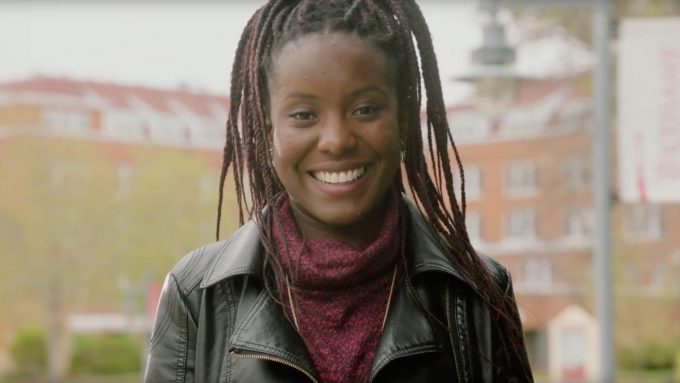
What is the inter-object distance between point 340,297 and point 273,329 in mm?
128

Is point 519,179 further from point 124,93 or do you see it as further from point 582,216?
point 582,216

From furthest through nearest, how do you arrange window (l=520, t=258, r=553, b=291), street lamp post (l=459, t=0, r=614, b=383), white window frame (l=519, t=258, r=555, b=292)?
window (l=520, t=258, r=553, b=291)
white window frame (l=519, t=258, r=555, b=292)
street lamp post (l=459, t=0, r=614, b=383)

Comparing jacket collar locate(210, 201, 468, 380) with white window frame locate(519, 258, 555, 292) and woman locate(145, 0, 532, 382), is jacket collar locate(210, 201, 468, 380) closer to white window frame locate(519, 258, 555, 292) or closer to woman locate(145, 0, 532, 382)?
woman locate(145, 0, 532, 382)

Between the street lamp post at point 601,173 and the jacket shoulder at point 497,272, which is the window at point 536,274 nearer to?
the street lamp post at point 601,173

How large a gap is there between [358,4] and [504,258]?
54.6 metres

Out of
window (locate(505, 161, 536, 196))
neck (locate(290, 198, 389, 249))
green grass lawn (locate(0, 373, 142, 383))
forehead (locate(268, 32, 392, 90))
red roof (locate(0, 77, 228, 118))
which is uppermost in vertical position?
forehead (locate(268, 32, 392, 90))

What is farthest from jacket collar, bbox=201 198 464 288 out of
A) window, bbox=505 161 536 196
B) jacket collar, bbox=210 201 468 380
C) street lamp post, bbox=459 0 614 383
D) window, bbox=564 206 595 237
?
window, bbox=505 161 536 196

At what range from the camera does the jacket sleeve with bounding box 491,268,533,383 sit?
2.50 meters

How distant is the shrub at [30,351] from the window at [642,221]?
19.5 metres

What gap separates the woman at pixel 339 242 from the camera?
239cm

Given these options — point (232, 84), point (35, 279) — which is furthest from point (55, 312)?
point (232, 84)

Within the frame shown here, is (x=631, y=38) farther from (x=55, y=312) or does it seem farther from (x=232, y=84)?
(x=55, y=312)

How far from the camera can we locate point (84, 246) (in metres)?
45.2

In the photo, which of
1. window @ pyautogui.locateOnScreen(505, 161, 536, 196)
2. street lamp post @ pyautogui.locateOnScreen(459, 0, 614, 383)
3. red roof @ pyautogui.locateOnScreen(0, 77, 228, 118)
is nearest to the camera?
street lamp post @ pyautogui.locateOnScreen(459, 0, 614, 383)
